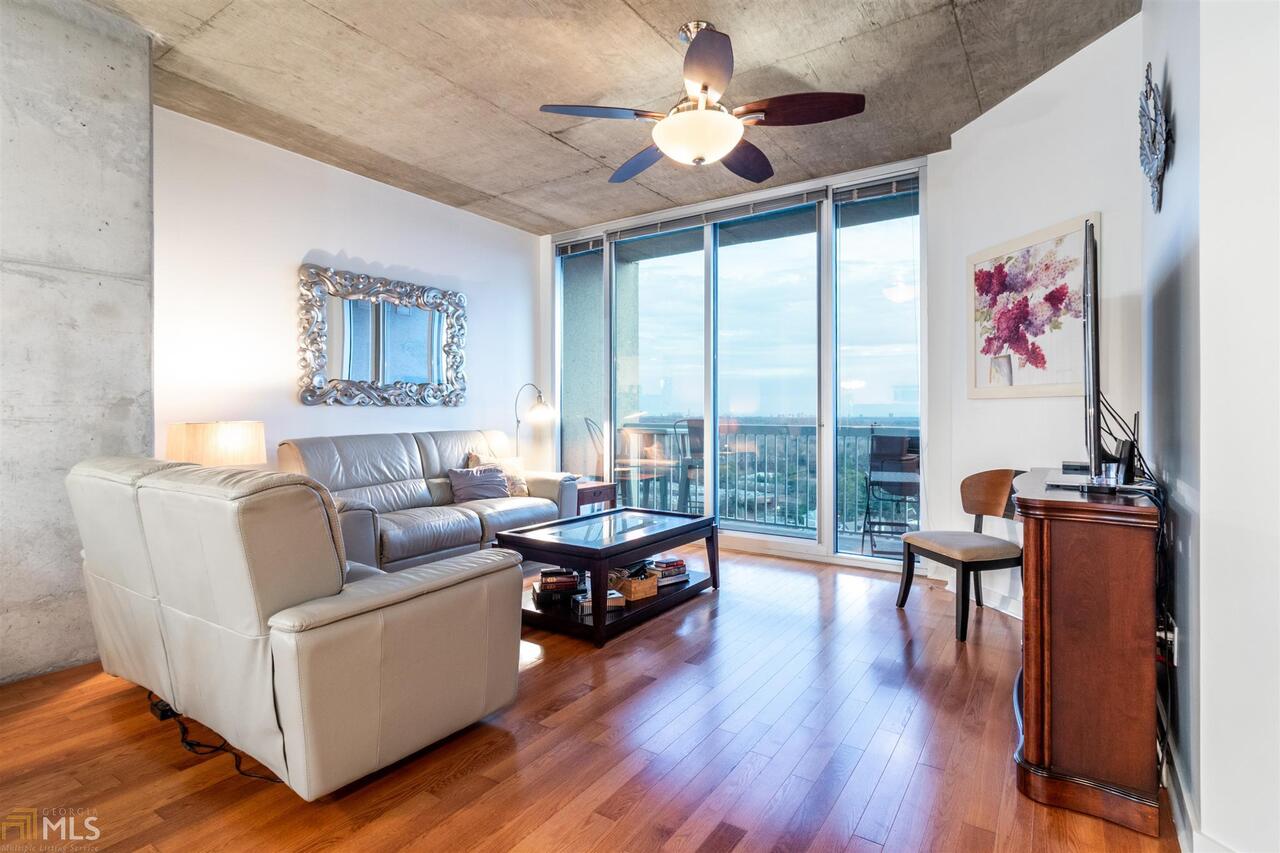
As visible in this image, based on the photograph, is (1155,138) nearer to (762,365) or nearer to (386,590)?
(386,590)

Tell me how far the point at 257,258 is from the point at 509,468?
86.7 inches

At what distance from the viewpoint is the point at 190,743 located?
2.05m

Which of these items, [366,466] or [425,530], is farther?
[366,466]

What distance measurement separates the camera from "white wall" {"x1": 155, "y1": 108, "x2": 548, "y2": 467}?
3.52 m

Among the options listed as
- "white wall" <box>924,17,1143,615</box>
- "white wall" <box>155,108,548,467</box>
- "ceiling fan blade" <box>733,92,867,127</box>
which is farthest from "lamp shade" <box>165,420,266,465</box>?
"white wall" <box>924,17,1143,615</box>

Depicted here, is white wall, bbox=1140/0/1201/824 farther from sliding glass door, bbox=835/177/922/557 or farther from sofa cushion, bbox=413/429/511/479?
sofa cushion, bbox=413/429/511/479

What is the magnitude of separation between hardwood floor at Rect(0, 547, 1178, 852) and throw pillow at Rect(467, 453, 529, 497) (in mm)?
1953

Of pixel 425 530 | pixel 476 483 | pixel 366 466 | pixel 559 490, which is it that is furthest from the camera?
pixel 559 490

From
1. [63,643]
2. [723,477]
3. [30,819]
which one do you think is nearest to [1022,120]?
[723,477]

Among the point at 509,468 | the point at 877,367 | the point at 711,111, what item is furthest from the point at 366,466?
the point at 877,367

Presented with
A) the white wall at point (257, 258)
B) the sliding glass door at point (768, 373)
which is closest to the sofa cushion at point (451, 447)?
the white wall at point (257, 258)

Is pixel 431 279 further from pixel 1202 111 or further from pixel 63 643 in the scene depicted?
pixel 1202 111

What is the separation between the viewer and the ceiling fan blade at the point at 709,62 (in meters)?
2.24

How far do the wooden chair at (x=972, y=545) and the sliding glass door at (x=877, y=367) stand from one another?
722mm
